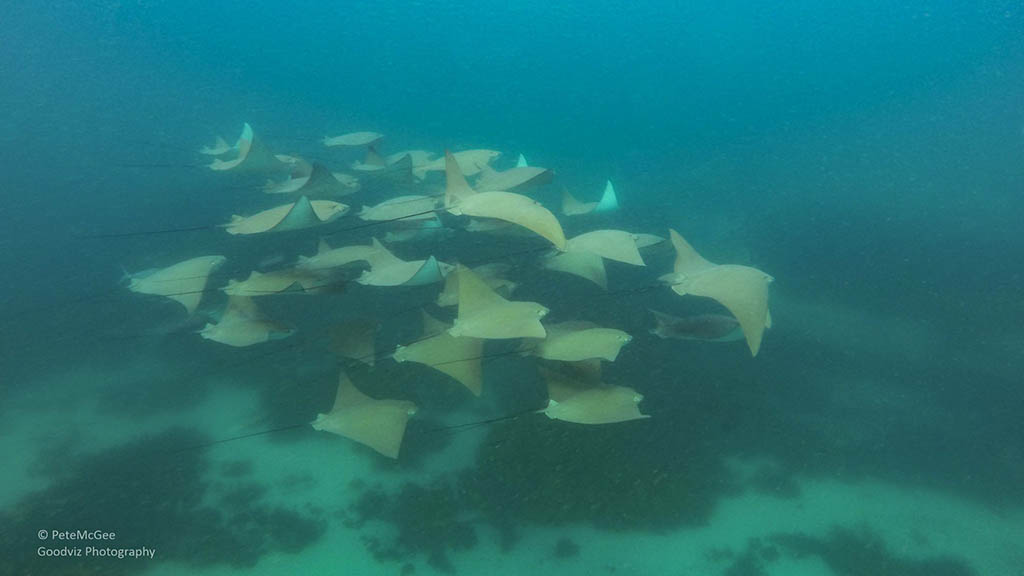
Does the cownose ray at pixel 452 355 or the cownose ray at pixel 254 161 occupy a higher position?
the cownose ray at pixel 254 161

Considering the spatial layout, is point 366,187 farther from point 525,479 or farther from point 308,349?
point 525,479

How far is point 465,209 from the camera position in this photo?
4.96 m

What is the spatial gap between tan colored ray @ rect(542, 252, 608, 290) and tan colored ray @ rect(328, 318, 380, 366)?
2.07 meters

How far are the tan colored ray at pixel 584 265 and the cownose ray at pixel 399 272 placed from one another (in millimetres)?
1231

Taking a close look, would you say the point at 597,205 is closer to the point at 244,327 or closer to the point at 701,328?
the point at 701,328

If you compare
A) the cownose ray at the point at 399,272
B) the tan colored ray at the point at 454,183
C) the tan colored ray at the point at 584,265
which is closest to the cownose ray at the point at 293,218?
the cownose ray at the point at 399,272

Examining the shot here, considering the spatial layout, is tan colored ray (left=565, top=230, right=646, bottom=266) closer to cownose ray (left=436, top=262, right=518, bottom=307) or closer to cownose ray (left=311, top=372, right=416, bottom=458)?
cownose ray (left=436, top=262, right=518, bottom=307)

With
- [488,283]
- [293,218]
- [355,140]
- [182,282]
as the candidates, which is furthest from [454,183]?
[355,140]

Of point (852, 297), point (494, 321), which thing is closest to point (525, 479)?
point (494, 321)

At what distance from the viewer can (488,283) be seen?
5273 mm

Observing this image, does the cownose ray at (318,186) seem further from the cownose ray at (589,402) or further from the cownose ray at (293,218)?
the cownose ray at (589,402)

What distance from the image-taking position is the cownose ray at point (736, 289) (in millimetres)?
3977

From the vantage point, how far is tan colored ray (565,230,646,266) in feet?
16.5

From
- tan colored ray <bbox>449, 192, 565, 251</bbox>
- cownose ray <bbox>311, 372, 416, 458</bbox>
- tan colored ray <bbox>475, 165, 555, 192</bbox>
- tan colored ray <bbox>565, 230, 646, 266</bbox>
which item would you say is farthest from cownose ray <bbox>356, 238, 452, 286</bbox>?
tan colored ray <bbox>475, 165, 555, 192</bbox>
